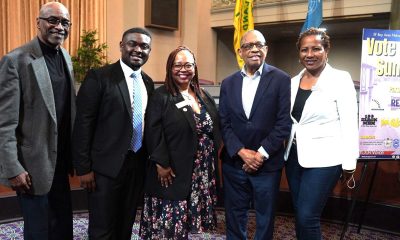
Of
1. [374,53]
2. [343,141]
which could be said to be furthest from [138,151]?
[374,53]

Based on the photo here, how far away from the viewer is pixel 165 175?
2059mm

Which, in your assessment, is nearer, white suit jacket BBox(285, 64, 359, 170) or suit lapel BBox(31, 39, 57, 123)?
suit lapel BBox(31, 39, 57, 123)

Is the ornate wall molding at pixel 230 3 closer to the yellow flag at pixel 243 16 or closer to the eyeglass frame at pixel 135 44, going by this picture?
the yellow flag at pixel 243 16

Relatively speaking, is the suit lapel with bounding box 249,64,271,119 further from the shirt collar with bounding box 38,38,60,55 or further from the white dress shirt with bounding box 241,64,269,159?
the shirt collar with bounding box 38,38,60,55

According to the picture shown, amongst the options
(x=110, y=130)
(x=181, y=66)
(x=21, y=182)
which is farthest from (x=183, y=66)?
(x=21, y=182)

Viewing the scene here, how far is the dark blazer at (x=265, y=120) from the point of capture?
6.87 ft

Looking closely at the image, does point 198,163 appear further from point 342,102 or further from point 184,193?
point 342,102

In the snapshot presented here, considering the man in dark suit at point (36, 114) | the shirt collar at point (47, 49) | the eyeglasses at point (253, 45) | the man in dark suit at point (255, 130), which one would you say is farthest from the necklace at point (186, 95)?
the shirt collar at point (47, 49)

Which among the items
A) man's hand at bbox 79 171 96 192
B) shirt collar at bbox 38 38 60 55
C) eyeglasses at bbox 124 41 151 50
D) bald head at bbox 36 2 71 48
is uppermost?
bald head at bbox 36 2 71 48

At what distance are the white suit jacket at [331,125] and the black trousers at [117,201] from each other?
0.93 meters

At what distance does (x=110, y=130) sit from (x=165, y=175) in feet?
1.25

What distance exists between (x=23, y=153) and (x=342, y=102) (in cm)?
165

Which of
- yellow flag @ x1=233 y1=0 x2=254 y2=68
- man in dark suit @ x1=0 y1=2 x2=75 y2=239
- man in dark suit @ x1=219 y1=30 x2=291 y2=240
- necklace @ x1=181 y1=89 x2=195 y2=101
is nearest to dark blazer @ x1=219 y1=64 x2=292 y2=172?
man in dark suit @ x1=219 y1=30 x2=291 y2=240

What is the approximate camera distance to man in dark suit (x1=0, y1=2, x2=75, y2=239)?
1793 millimetres
